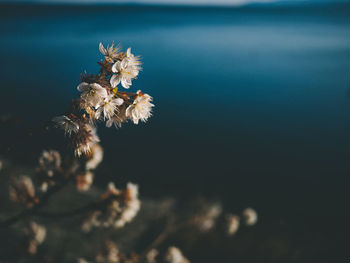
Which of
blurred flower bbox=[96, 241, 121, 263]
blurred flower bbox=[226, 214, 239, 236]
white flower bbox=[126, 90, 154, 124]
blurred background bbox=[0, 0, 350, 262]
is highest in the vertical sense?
blurred background bbox=[0, 0, 350, 262]

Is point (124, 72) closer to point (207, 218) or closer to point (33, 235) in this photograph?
point (33, 235)

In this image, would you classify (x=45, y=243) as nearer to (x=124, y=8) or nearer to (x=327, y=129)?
(x=124, y=8)

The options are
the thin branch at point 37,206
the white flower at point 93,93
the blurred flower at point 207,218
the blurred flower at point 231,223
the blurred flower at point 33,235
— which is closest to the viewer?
the white flower at point 93,93

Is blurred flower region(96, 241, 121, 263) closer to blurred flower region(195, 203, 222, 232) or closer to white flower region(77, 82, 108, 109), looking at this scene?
blurred flower region(195, 203, 222, 232)

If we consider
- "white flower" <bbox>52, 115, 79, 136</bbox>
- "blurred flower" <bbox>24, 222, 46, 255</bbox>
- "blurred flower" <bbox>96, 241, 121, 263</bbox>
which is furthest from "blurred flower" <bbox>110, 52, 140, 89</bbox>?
"blurred flower" <bbox>24, 222, 46, 255</bbox>

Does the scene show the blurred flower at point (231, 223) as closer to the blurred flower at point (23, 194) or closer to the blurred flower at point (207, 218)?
the blurred flower at point (207, 218)

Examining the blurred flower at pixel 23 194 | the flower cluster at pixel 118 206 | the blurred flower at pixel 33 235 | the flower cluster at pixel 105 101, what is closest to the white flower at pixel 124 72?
the flower cluster at pixel 105 101

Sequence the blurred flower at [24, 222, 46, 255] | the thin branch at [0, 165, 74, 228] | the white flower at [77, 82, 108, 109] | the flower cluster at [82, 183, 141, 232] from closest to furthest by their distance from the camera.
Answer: the white flower at [77, 82, 108, 109]
the thin branch at [0, 165, 74, 228]
the flower cluster at [82, 183, 141, 232]
the blurred flower at [24, 222, 46, 255]

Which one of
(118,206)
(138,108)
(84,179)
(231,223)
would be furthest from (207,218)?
(138,108)

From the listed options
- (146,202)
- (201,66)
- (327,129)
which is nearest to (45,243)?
(146,202)
